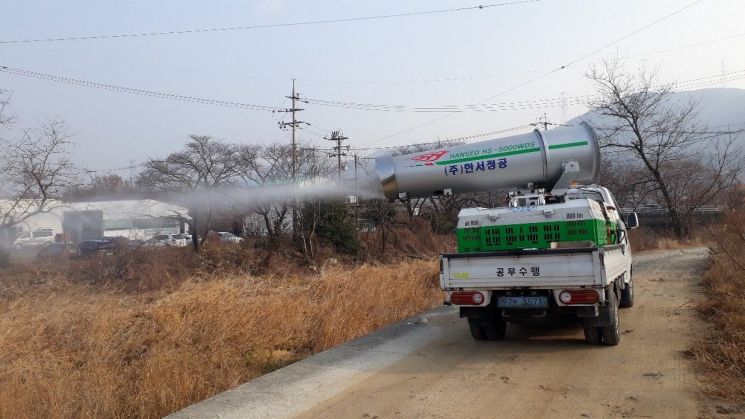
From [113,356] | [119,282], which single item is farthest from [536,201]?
[119,282]

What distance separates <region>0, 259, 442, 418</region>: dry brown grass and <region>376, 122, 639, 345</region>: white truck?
8.13 feet

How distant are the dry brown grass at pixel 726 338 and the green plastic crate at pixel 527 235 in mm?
1915

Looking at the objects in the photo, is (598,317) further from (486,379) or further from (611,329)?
(486,379)

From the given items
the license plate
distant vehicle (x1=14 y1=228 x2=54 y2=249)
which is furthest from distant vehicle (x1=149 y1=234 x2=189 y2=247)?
the license plate

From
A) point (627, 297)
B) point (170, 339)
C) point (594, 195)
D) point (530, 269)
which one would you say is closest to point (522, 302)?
point (530, 269)

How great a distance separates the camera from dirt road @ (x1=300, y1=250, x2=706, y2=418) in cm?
541

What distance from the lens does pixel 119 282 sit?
2283 centimetres

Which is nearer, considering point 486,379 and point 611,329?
point 486,379

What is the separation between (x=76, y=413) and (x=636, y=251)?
29.0 m

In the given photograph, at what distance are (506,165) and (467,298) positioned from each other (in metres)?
2.32

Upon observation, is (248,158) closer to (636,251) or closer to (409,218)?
(409,218)

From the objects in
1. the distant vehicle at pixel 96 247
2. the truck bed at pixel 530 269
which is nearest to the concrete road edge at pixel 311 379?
the truck bed at pixel 530 269

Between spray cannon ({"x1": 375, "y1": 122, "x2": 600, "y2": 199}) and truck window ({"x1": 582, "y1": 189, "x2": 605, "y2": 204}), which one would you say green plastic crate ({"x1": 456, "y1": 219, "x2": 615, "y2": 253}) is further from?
truck window ({"x1": 582, "y1": 189, "x2": 605, "y2": 204})

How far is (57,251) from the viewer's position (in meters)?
27.2
